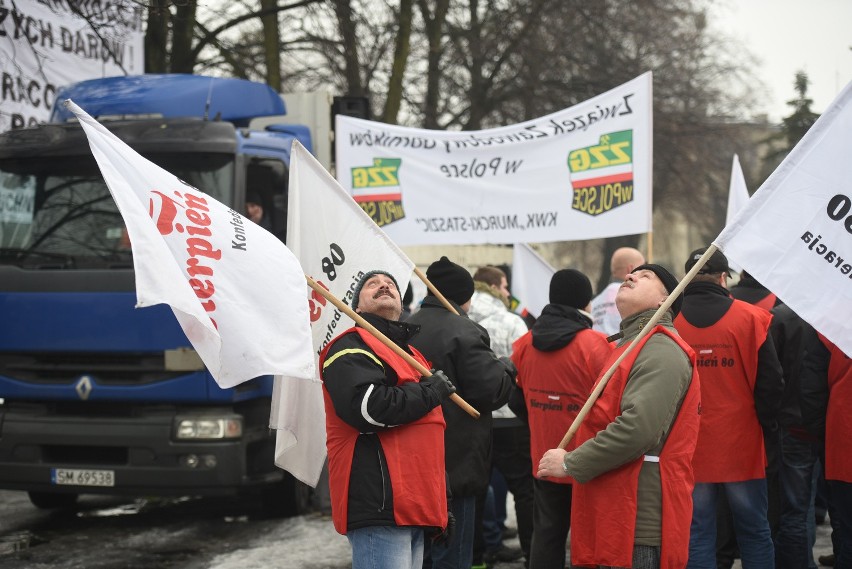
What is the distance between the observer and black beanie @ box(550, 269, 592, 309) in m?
5.94

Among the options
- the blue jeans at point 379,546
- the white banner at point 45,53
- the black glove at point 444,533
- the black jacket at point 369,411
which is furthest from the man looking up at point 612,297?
the white banner at point 45,53

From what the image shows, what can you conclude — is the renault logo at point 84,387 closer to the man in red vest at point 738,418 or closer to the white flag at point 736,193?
the man in red vest at point 738,418

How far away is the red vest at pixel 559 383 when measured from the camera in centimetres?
588

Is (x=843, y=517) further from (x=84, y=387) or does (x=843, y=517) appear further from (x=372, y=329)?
(x=84, y=387)

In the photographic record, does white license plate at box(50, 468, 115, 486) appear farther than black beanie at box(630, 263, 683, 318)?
Yes

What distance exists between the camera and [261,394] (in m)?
7.91

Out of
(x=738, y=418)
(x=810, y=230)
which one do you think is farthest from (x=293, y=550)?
(x=810, y=230)

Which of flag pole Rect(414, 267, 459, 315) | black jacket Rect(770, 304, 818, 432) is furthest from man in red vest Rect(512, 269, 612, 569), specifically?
black jacket Rect(770, 304, 818, 432)

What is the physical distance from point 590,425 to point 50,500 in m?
5.94

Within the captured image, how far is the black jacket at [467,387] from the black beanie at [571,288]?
53 centimetres

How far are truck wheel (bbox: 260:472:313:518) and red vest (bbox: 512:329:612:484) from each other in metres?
3.07

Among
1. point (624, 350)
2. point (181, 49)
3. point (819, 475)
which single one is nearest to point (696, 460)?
point (624, 350)

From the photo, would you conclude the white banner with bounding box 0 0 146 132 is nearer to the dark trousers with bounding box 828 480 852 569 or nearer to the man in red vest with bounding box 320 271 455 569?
the man in red vest with bounding box 320 271 455 569

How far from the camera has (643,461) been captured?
429 centimetres
